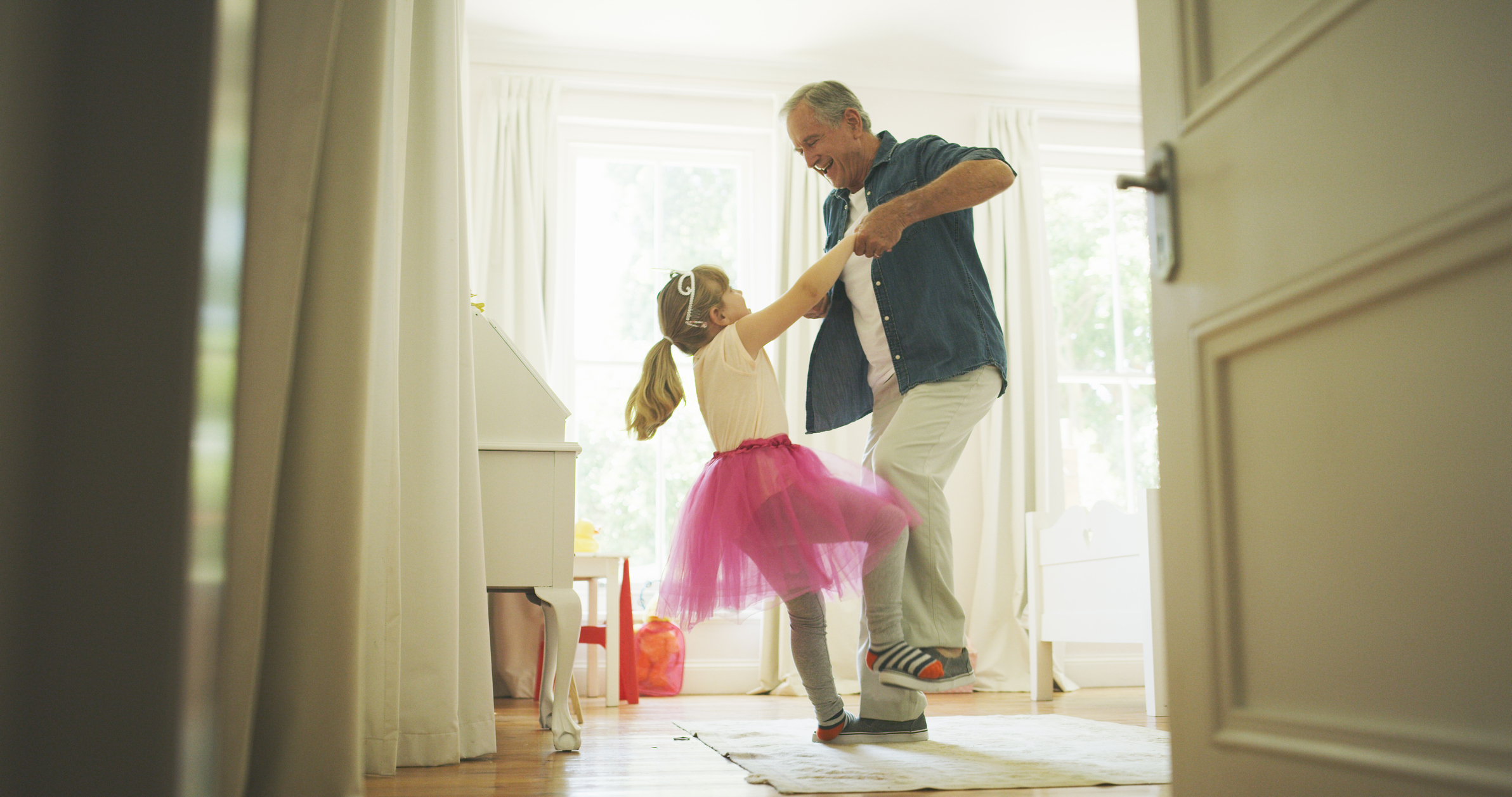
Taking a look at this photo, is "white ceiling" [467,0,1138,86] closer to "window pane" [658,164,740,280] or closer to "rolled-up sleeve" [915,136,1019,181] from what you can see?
"window pane" [658,164,740,280]

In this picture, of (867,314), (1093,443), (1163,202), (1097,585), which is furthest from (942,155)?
(1093,443)

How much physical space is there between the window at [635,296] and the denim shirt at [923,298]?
2324 mm

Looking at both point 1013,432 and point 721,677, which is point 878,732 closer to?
point 721,677

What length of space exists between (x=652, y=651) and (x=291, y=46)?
11.0ft

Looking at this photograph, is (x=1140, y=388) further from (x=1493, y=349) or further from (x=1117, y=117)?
(x=1493, y=349)

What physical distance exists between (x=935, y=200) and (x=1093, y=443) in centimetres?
329

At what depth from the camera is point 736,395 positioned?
7.21 ft

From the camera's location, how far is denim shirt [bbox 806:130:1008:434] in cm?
213

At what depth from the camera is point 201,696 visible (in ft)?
1.69

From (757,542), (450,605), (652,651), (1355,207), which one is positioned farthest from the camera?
(652,651)

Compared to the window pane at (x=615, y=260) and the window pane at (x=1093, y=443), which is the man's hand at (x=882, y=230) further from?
the window pane at (x=1093, y=443)

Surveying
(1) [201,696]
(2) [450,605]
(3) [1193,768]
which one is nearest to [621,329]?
(2) [450,605]

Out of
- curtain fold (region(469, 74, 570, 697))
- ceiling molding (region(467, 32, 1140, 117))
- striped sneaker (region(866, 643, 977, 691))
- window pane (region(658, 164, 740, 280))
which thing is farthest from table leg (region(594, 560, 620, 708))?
ceiling molding (region(467, 32, 1140, 117))

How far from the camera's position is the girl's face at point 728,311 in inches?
92.1
